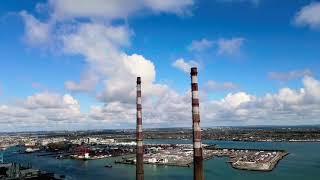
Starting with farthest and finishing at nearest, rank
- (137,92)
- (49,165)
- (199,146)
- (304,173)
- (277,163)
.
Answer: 1. (49,165)
2. (277,163)
3. (304,173)
4. (137,92)
5. (199,146)

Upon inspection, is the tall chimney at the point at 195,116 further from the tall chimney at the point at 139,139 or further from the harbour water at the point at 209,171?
the harbour water at the point at 209,171

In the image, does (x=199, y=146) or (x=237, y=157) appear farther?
(x=237, y=157)

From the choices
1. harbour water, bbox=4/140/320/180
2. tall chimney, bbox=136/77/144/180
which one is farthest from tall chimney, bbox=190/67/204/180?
harbour water, bbox=4/140/320/180

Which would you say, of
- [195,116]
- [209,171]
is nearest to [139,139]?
[195,116]

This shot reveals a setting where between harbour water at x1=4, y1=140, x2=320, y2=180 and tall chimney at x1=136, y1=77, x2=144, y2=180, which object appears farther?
harbour water at x1=4, y1=140, x2=320, y2=180

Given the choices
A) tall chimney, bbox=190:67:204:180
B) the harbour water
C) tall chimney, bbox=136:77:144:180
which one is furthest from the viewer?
the harbour water

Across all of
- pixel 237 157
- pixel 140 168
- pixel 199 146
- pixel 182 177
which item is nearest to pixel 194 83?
pixel 199 146

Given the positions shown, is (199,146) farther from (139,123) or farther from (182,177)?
(182,177)

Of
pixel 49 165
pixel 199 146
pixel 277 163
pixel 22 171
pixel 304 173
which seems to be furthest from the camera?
pixel 49 165

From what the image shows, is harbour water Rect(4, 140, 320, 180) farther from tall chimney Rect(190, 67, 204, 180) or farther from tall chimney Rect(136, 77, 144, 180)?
tall chimney Rect(190, 67, 204, 180)

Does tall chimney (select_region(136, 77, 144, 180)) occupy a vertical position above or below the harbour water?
above

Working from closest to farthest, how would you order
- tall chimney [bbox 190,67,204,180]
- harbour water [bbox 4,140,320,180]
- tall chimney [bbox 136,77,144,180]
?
tall chimney [bbox 190,67,204,180], tall chimney [bbox 136,77,144,180], harbour water [bbox 4,140,320,180]
